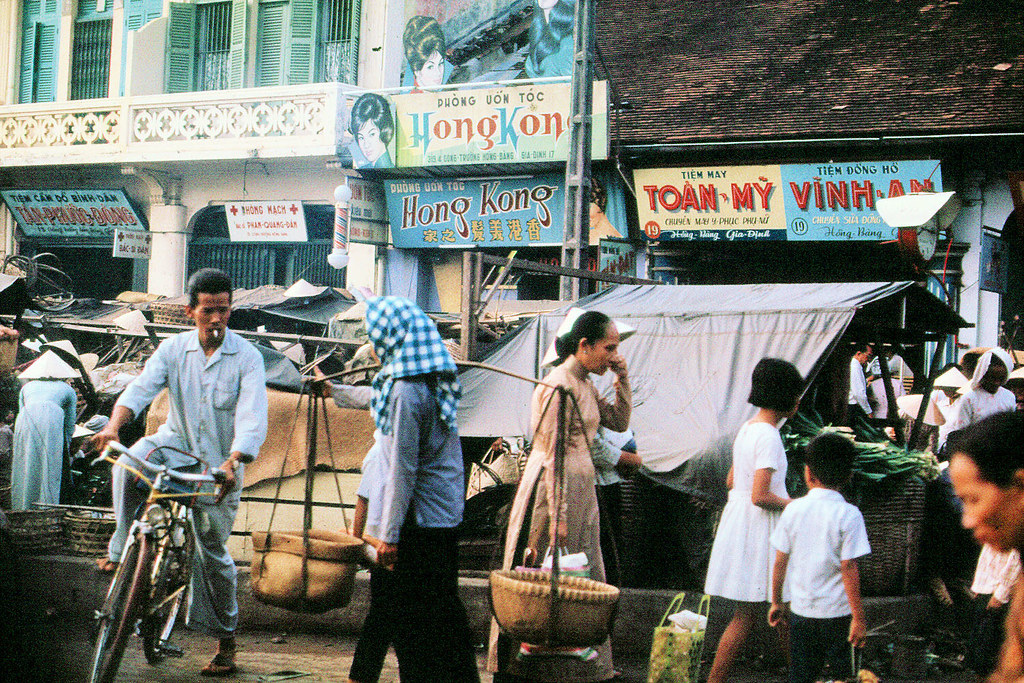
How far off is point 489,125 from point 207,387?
10887mm

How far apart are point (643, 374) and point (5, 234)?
1783 cm

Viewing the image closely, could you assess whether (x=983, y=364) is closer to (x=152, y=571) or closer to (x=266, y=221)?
(x=152, y=571)

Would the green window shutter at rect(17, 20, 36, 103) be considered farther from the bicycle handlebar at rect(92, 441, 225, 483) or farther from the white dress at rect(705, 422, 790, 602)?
the white dress at rect(705, 422, 790, 602)

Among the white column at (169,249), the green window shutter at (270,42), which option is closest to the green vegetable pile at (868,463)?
the green window shutter at (270,42)

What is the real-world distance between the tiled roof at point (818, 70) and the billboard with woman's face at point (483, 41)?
0.96m

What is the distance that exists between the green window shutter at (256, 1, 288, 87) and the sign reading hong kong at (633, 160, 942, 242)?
293 inches

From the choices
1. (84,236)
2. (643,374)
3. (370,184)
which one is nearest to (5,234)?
(84,236)

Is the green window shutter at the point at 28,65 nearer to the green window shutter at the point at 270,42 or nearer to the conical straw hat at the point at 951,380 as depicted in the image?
the green window shutter at the point at 270,42

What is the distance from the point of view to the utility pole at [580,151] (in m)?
11.0

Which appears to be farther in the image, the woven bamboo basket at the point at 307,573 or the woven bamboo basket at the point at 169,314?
the woven bamboo basket at the point at 169,314

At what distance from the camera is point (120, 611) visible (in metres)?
4.63

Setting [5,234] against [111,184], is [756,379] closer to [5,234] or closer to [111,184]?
[111,184]

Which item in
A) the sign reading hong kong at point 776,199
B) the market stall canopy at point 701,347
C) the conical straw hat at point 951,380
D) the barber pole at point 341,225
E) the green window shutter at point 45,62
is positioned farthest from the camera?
the green window shutter at point 45,62

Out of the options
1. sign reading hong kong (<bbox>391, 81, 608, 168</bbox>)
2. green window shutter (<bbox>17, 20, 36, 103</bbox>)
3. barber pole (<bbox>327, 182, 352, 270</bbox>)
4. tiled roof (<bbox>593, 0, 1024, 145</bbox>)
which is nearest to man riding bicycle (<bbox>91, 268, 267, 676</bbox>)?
tiled roof (<bbox>593, 0, 1024, 145</bbox>)
